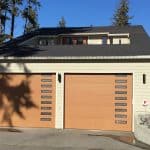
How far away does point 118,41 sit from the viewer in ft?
95.0

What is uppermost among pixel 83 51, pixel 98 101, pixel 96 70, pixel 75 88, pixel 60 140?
pixel 83 51

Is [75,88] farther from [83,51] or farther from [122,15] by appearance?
[122,15]

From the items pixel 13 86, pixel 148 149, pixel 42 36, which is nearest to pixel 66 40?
pixel 42 36

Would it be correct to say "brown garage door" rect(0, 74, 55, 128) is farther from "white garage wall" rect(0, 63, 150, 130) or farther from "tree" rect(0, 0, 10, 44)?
"tree" rect(0, 0, 10, 44)

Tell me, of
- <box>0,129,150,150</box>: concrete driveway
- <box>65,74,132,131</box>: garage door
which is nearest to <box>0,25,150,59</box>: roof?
<box>65,74,132,131</box>: garage door

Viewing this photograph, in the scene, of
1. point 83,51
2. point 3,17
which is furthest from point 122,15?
point 83,51

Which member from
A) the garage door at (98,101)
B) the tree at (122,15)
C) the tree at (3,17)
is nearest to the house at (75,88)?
the garage door at (98,101)

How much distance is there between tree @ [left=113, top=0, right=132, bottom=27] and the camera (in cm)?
7083

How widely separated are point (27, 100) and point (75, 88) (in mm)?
2063

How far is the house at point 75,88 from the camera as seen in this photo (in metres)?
19.0

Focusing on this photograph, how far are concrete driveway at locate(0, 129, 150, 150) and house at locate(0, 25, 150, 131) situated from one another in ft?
2.93

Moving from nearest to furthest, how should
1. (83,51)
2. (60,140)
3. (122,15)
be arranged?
(60,140), (83,51), (122,15)

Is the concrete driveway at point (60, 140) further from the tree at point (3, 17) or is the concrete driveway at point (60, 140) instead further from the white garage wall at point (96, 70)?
the tree at point (3, 17)

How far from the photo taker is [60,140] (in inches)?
634
